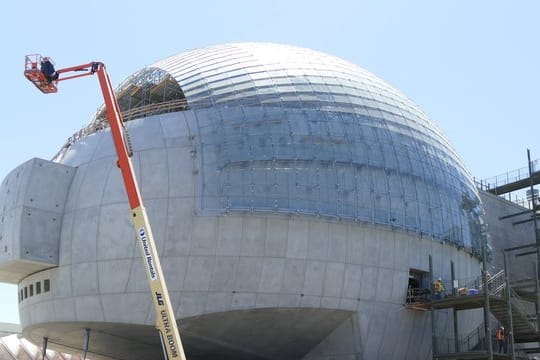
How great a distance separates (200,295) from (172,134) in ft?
24.0

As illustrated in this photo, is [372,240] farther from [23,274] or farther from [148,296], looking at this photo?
[23,274]

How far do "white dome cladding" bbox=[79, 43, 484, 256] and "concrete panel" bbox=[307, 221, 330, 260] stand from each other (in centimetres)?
72

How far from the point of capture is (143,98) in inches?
1513

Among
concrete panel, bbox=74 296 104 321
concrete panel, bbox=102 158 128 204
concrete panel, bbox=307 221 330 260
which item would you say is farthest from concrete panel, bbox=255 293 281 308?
concrete panel, bbox=102 158 128 204

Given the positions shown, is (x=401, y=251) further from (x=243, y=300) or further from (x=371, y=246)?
(x=243, y=300)

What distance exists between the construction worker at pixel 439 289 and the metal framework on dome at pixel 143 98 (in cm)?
1455

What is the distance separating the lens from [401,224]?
35.4 metres

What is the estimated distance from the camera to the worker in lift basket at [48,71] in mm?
26234

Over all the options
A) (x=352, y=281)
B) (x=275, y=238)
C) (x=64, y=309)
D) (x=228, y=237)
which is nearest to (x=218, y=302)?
(x=228, y=237)

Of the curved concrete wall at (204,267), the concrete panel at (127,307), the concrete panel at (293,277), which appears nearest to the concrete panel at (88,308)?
the curved concrete wall at (204,267)

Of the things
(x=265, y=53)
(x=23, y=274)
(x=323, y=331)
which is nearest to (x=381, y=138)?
(x=265, y=53)

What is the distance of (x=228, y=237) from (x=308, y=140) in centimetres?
606

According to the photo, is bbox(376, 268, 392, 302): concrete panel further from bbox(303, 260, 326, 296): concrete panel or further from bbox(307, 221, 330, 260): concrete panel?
bbox(307, 221, 330, 260): concrete panel

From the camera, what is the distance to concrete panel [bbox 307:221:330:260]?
1298 inches
